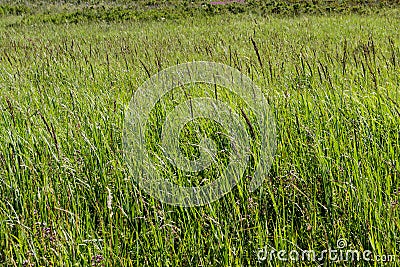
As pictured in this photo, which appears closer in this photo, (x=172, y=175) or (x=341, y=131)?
(x=172, y=175)

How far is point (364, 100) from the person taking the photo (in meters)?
2.48

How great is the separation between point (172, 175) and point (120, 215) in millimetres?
335

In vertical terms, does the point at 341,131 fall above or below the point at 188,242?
above

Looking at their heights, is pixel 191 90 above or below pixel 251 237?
above

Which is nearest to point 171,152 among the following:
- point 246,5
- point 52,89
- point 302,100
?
point 302,100

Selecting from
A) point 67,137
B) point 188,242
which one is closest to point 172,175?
point 188,242

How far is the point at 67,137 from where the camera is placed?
213 cm

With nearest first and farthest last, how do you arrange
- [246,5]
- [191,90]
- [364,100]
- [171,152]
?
[171,152], [364,100], [191,90], [246,5]

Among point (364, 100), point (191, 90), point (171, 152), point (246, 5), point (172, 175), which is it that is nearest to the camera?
point (172, 175)

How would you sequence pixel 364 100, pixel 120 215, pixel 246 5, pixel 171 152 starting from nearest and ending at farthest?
pixel 120 215
pixel 171 152
pixel 364 100
pixel 246 5

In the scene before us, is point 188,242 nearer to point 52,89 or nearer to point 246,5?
point 52,89

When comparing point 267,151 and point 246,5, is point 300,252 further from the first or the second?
point 246,5

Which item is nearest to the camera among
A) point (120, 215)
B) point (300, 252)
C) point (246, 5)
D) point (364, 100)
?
point (300, 252)

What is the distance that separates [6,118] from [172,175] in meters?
1.25
